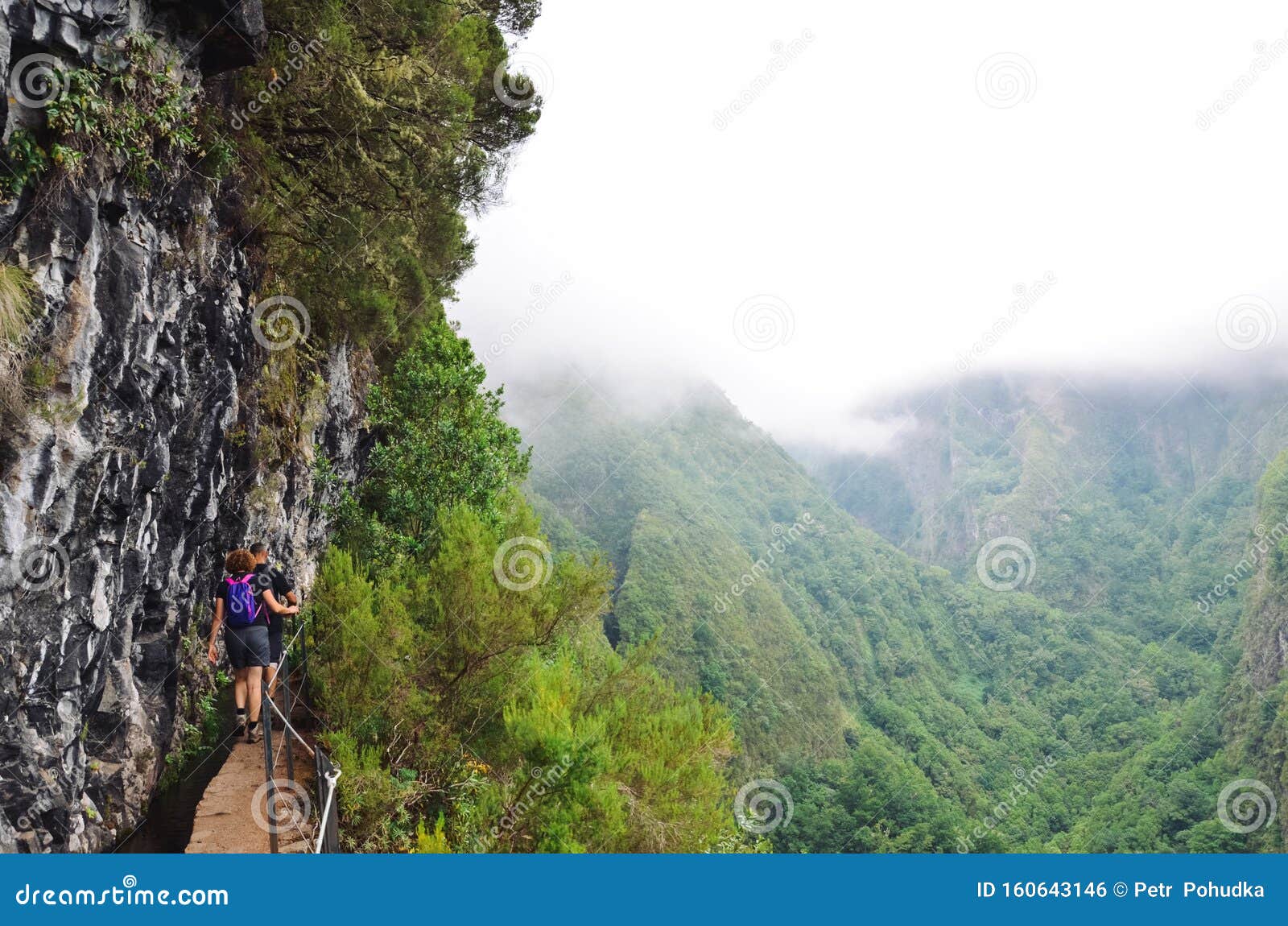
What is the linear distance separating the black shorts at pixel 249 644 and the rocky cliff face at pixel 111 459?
2.95ft

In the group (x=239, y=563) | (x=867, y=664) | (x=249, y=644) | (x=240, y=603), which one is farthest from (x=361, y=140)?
(x=867, y=664)

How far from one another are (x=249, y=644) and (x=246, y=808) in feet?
4.51

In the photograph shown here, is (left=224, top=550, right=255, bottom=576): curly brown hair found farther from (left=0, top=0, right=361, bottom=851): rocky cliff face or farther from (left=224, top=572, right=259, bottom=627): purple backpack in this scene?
(left=0, top=0, right=361, bottom=851): rocky cliff face

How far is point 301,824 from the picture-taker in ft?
19.4

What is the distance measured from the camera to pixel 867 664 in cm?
10119

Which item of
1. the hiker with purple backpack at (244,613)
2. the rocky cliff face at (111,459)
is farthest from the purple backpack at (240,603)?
the rocky cliff face at (111,459)

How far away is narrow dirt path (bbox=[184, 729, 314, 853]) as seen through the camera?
18.3 ft

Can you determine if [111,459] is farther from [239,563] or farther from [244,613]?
[244,613]

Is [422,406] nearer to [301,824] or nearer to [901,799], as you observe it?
[301,824]

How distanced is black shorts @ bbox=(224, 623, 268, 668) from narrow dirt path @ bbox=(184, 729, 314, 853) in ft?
2.56

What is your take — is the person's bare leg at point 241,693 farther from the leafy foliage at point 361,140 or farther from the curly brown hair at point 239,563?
the leafy foliage at point 361,140

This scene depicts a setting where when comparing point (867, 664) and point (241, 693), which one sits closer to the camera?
point (241, 693)

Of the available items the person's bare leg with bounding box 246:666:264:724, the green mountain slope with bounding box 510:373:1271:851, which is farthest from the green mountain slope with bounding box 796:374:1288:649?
the person's bare leg with bounding box 246:666:264:724

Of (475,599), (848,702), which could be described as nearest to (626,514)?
(848,702)
